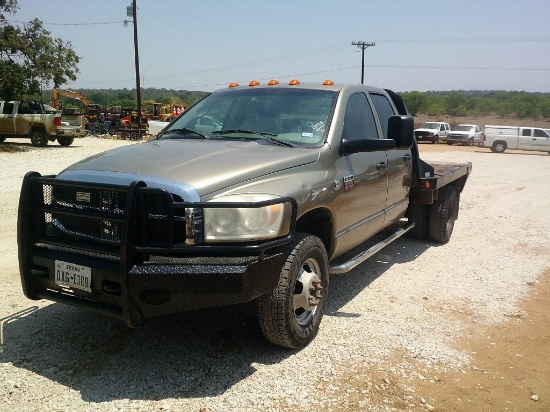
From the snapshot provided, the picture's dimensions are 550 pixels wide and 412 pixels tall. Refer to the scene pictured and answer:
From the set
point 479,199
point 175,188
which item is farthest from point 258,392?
point 479,199

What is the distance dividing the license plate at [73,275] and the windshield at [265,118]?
5.28 feet

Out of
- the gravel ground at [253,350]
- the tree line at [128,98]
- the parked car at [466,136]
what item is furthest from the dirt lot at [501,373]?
the parked car at [466,136]

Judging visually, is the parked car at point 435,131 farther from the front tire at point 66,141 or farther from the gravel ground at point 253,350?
the gravel ground at point 253,350

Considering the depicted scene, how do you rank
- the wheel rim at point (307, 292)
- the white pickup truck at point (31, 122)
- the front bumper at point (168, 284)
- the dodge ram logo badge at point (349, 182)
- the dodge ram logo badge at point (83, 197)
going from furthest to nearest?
1. the white pickup truck at point (31, 122)
2. the dodge ram logo badge at point (349, 182)
3. the wheel rim at point (307, 292)
4. the dodge ram logo badge at point (83, 197)
5. the front bumper at point (168, 284)

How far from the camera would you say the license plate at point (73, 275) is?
314cm

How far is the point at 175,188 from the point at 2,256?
3728 mm

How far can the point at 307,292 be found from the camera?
3.69 meters

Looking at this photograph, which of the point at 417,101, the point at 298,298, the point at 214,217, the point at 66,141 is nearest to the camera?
the point at 214,217

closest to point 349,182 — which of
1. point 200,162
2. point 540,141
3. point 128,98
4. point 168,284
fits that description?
point 200,162

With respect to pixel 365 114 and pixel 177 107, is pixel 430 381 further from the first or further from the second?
pixel 177 107

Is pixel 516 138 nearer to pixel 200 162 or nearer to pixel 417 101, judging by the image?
pixel 200 162

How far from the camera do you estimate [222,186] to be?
3.21 m

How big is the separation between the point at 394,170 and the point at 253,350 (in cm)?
258

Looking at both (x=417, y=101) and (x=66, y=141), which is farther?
(x=417, y=101)
